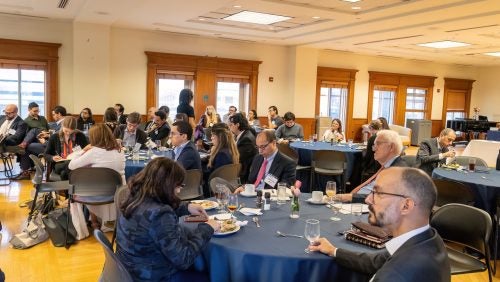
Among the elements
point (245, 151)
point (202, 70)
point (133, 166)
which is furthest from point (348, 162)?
point (202, 70)

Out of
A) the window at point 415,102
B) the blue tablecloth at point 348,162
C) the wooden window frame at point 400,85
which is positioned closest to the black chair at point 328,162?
the blue tablecloth at point 348,162

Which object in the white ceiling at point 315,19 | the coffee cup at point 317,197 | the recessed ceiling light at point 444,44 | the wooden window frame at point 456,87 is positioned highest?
the recessed ceiling light at point 444,44

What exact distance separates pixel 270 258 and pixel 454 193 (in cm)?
266

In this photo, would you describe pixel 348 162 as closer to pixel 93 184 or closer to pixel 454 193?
pixel 454 193

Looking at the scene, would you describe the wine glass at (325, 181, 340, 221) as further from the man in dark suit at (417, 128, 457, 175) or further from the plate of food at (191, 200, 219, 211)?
the man in dark suit at (417, 128, 457, 175)

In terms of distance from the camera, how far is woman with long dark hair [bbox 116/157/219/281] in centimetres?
205

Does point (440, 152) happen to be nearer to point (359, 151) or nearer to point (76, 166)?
point (359, 151)

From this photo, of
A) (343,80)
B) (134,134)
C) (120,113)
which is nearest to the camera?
(134,134)

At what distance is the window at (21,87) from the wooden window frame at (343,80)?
804 centimetres

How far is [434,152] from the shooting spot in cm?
570

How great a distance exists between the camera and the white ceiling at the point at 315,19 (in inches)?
275

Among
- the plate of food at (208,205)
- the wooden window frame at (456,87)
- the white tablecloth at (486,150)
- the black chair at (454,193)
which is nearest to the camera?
the plate of food at (208,205)

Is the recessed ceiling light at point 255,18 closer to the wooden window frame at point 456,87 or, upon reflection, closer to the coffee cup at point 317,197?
the coffee cup at point 317,197

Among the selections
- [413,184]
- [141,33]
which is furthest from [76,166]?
[141,33]
